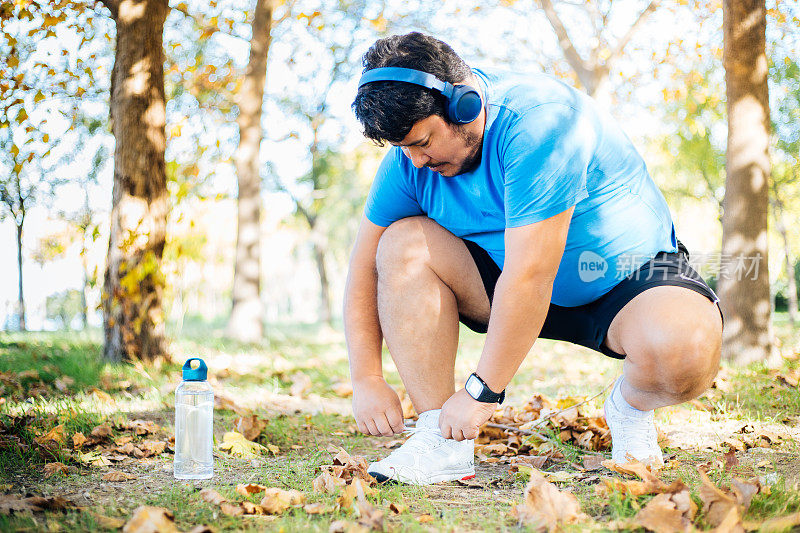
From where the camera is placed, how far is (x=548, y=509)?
1752 mm

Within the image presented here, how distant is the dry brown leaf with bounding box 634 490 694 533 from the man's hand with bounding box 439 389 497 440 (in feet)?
1.83

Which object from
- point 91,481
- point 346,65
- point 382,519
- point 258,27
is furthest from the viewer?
point 346,65

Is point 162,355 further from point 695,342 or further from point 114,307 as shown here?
point 695,342

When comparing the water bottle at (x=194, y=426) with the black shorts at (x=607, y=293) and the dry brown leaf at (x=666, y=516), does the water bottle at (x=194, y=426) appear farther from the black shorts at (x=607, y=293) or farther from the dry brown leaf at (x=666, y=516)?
the dry brown leaf at (x=666, y=516)

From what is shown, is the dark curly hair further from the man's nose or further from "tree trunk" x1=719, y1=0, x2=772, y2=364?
"tree trunk" x1=719, y1=0, x2=772, y2=364

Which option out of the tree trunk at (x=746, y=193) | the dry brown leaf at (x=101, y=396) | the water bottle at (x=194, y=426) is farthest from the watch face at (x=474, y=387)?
the tree trunk at (x=746, y=193)

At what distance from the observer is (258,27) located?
849cm

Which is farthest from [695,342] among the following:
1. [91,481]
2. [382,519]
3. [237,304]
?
[237,304]

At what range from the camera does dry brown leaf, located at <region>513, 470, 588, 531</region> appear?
5.58 ft

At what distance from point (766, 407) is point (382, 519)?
2521 millimetres

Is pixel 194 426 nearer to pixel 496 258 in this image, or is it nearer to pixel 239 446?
pixel 239 446

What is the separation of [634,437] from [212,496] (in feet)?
4.83


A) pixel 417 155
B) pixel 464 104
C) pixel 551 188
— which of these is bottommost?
pixel 551 188

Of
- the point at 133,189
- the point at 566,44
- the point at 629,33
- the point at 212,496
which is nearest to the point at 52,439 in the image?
the point at 212,496
